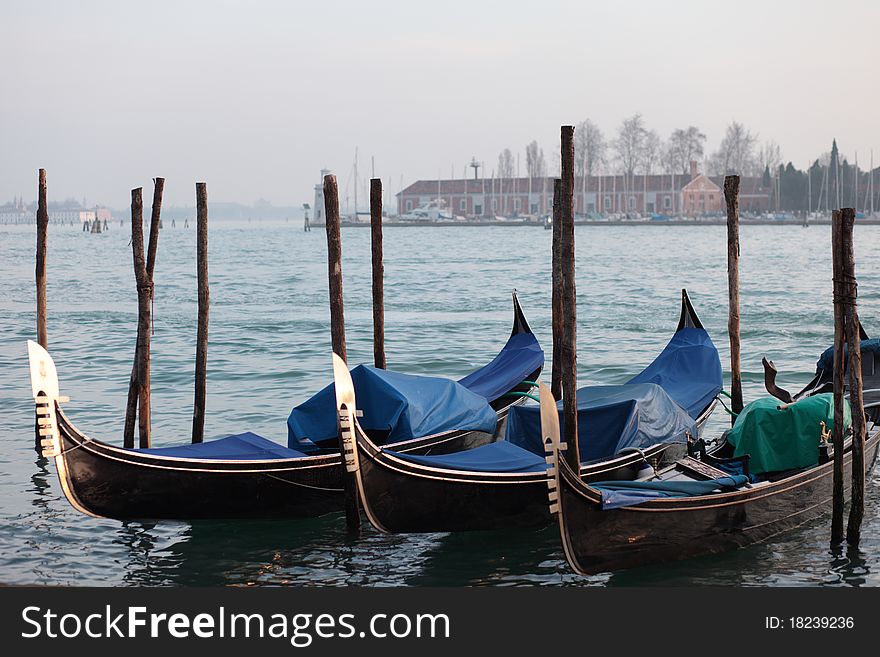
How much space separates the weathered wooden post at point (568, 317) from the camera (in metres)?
5.39

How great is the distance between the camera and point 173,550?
19.7 feet

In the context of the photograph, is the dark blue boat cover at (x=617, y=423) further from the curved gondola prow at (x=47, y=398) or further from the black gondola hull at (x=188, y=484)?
the curved gondola prow at (x=47, y=398)

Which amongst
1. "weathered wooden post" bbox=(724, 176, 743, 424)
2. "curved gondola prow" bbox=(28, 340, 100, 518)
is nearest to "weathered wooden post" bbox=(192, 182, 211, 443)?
"curved gondola prow" bbox=(28, 340, 100, 518)

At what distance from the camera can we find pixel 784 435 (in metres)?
6.30

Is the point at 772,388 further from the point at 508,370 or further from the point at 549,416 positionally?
the point at 549,416

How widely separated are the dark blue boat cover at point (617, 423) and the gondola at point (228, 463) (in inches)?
17.1

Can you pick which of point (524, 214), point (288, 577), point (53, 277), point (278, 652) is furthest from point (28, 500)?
point (524, 214)

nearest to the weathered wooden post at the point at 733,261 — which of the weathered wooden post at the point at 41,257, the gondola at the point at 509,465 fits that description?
the gondola at the point at 509,465

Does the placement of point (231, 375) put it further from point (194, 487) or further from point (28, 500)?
point (194, 487)

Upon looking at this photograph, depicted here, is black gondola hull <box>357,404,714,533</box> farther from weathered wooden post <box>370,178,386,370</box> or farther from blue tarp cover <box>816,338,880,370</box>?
blue tarp cover <box>816,338,880,370</box>

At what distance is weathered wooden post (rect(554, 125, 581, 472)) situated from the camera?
5.39m

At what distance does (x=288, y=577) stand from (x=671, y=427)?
2.42 m

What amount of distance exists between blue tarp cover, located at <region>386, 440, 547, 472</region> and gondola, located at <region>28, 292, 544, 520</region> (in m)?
0.61

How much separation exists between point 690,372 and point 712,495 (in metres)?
2.94
